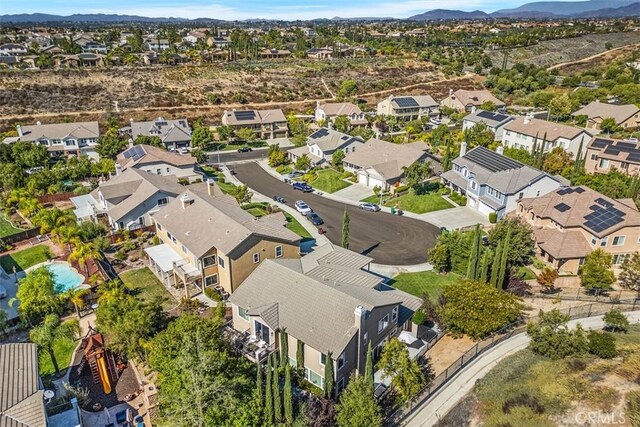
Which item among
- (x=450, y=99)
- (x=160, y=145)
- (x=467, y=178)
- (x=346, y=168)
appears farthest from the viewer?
(x=450, y=99)

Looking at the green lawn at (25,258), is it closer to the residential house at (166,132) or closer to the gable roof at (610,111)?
the residential house at (166,132)

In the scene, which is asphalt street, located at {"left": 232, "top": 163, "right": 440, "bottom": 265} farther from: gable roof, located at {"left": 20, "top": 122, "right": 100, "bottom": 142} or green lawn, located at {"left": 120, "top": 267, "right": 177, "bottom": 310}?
gable roof, located at {"left": 20, "top": 122, "right": 100, "bottom": 142}

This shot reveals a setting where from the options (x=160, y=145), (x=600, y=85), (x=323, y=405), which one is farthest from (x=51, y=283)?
(x=600, y=85)

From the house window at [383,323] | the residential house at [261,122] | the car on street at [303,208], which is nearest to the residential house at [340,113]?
the residential house at [261,122]

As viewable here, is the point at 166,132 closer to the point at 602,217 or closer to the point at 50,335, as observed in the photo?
the point at 50,335

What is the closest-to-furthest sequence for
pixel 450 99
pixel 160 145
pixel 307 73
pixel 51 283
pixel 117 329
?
pixel 117 329, pixel 51 283, pixel 160 145, pixel 450 99, pixel 307 73

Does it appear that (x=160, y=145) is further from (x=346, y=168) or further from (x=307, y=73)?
(x=307, y=73)

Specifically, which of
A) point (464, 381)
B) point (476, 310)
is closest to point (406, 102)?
point (476, 310)
